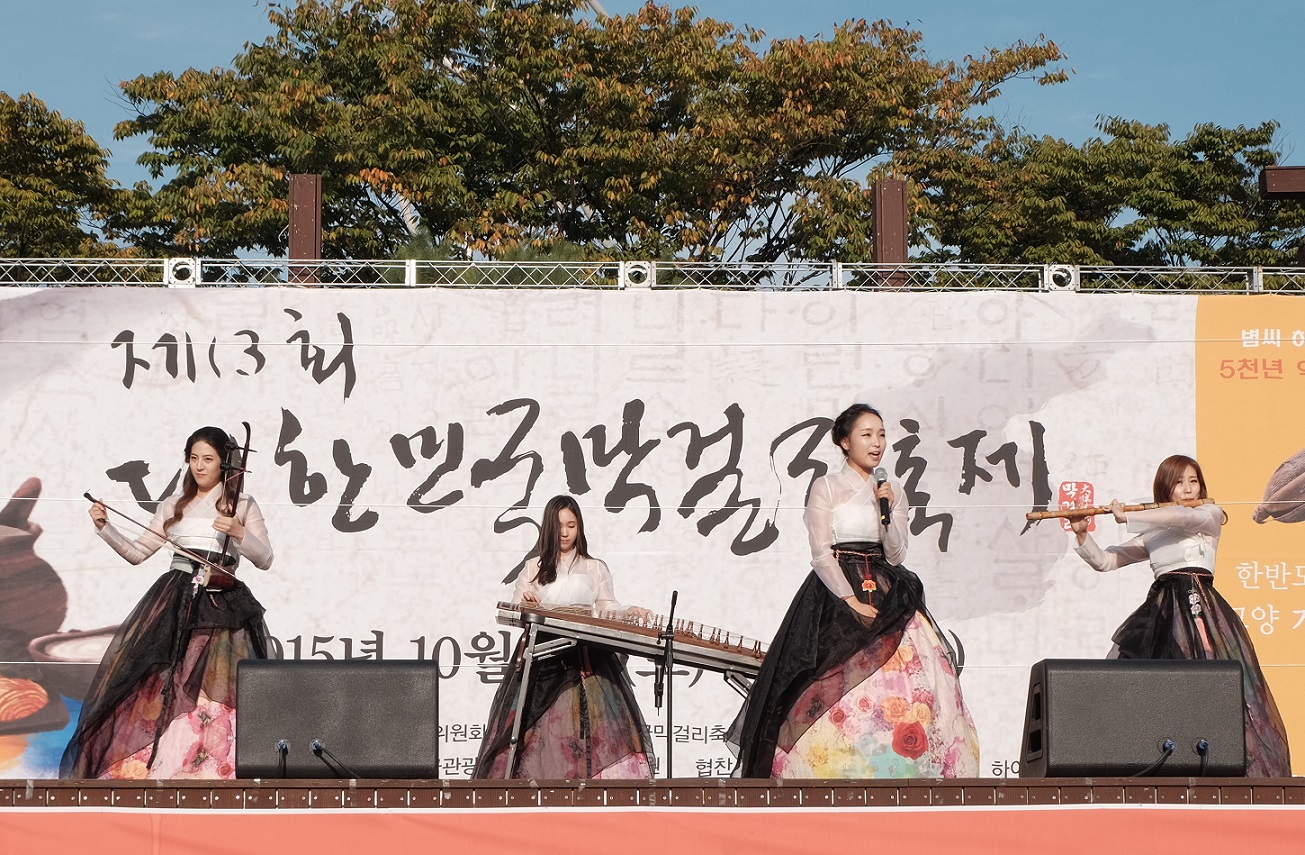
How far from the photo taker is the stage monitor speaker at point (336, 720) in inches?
161

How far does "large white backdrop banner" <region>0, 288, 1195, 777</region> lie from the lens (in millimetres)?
7125

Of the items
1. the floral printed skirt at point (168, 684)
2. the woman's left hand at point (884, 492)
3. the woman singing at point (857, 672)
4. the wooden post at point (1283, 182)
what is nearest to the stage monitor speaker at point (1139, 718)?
the woman singing at point (857, 672)

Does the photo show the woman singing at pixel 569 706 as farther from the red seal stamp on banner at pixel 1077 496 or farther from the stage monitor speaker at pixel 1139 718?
the stage monitor speaker at pixel 1139 718

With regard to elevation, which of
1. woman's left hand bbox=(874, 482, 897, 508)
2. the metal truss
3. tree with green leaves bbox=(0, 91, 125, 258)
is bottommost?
woman's left hand bbox=(874, 482, 897, 508)

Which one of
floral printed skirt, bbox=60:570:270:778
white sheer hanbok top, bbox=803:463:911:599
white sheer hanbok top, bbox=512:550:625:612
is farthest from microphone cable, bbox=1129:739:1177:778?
floral printed skirt, bbox=60:570:270:778

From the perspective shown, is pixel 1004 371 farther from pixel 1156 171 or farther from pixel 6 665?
pixel 1156 171

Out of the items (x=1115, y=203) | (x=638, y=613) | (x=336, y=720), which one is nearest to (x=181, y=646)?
(x=638, y=613)

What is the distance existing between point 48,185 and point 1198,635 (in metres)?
11.4

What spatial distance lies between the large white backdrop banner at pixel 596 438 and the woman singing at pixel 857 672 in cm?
47

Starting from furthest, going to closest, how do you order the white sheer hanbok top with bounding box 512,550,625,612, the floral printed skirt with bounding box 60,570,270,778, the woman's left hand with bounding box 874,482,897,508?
1. the white sheer hanbok top with bounding box 512,550,625,612
2. the floral printed skirt with bounding box 60,570,270,778
3. the woman's left hand with bounding box 874,482,897,508

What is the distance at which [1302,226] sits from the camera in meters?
15.8

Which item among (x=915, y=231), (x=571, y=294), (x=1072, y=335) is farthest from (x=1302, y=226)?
(x=571, y=294)

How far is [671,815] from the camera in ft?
12.6

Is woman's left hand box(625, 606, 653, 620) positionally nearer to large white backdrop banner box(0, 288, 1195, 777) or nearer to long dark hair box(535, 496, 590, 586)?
large white backdrop banner box(0, 288, 1195, 777)
